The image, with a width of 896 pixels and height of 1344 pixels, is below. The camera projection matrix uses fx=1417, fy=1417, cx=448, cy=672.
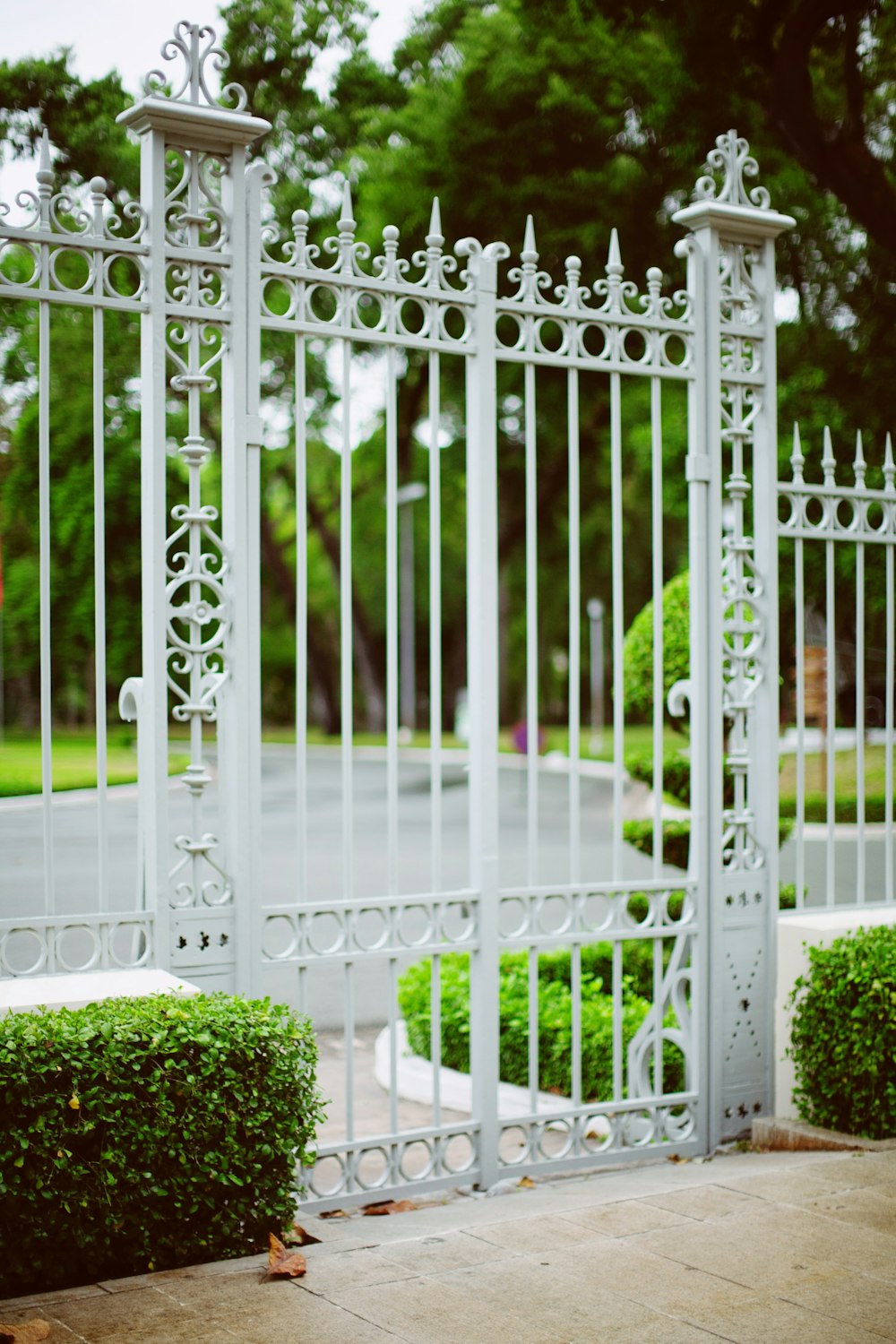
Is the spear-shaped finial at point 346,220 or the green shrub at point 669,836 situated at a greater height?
the spear-shaped finial at point 346,220

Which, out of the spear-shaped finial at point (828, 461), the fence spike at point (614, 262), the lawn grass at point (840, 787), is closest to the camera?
the fence spike at point (614, 262)

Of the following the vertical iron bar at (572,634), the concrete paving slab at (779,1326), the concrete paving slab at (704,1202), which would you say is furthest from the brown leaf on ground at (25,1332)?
the vertical iron bar at (572,634)

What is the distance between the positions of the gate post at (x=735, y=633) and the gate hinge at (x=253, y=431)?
6.18 ft

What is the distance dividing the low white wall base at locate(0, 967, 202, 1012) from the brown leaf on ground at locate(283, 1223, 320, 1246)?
0.74 meters

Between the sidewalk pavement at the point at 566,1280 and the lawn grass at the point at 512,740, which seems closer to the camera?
the sidewalk pavement at the point at 566,1280

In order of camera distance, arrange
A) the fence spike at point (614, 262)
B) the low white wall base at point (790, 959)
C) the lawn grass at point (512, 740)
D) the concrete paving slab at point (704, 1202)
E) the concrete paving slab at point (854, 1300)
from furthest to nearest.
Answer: the lawn grass at point (512, 740) < the low white wall base at point (790, 959) < the fence spike at point (614, 262) < the concrete paving slab at point (704, 1202) < the concrete paving slab at point (854, 1300)

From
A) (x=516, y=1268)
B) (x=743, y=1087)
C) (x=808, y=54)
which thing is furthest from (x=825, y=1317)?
(x=808, y=54)

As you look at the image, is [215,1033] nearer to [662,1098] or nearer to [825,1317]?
[825,1317]

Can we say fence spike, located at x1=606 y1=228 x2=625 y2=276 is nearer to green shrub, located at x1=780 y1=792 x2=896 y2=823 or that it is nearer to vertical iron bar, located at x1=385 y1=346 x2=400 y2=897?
vertical iron bar, located at x1=385 y1=346 x2=400 y2=897

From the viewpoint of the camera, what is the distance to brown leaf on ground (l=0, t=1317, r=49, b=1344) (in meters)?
3.18

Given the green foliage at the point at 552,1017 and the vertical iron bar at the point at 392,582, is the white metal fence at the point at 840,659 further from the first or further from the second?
the vertical iron bar at the point at 392,582

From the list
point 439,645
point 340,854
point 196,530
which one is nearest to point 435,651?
point 439,645

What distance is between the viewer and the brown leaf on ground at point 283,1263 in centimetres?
367

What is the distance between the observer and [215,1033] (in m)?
3.81
